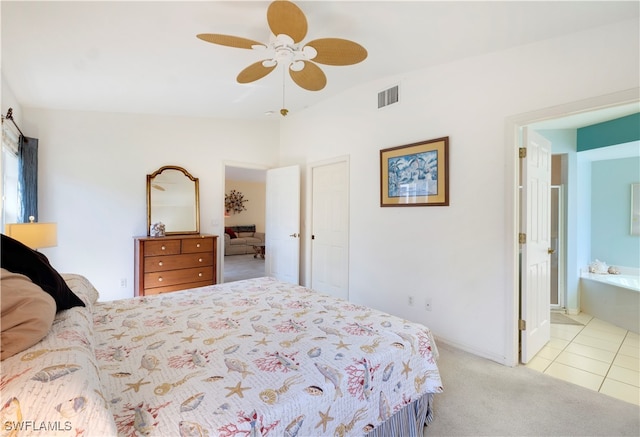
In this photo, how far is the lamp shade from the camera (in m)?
2.19

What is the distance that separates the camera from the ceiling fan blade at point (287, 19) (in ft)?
5.20

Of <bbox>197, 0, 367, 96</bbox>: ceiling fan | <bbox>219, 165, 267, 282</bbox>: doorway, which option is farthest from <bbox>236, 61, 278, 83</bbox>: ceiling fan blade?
<bbox>219, 165, 267, 282</bbox>: doorway

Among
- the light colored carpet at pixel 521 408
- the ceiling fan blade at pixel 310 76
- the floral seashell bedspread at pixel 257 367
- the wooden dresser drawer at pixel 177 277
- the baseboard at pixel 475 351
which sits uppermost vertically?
the ceiling fan blade at pixel 310 76

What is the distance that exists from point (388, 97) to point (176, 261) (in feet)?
10.5

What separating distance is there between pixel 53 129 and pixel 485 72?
15.2ft

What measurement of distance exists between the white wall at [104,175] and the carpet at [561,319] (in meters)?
4.69

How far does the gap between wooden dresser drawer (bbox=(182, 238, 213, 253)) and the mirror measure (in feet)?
1.28

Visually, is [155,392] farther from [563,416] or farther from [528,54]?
[528,54]

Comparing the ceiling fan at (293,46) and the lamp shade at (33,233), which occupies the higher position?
the ceiling fan at (293,46)

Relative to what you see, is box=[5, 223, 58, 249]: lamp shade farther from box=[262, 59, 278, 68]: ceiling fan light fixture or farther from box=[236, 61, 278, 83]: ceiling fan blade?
box=[262, 59, 278, 68]: ceiling fan light fixture

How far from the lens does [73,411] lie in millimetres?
749

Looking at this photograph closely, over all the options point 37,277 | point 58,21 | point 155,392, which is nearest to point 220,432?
point 155,392

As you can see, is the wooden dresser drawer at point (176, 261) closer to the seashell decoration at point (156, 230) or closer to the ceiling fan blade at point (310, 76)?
the seashell decoration at point (156, 230)

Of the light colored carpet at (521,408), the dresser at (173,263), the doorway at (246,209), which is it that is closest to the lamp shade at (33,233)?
the dresser at (173,263)
